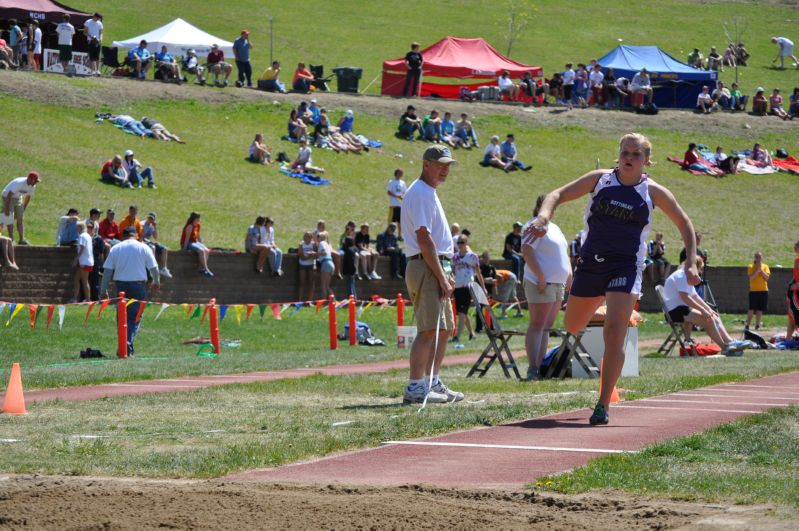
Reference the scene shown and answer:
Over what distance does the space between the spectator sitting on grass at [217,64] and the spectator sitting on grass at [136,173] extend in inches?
468

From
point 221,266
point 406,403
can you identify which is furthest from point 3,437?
point 221,266

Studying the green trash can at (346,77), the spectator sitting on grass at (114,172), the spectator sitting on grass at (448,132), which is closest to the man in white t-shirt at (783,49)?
the green trash can at (346,77)

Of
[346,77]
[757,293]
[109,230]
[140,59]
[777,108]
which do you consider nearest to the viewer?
[109,230]

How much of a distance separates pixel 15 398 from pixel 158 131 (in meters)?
28.7

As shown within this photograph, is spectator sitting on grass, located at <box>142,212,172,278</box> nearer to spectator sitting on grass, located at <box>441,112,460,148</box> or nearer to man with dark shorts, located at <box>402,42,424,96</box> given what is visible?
spectator sitting on grass, located at <box>441,112,460,148</box>

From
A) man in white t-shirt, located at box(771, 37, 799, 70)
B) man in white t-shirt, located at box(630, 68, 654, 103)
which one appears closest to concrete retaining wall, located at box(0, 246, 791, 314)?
man in white t-shirt, located at box(630, 68, 654, 103)

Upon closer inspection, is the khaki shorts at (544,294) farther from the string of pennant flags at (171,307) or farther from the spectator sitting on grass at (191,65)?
the spectator sitting on grass at (191,65)

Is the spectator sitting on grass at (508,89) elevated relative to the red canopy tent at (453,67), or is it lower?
lower

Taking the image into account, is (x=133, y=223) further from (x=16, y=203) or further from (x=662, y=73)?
(x=662, y=73)

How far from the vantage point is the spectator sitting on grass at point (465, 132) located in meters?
44.9

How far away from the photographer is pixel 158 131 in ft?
127

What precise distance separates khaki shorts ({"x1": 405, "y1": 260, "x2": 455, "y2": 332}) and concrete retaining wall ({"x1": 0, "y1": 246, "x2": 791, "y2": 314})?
50.7 ft

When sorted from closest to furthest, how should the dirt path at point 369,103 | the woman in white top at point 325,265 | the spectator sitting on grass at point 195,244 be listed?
the spectator sitting on grass at point 195,244
the woman in white top at point 325,265
the dirt path at point 369,103

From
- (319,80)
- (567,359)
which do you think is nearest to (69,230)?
(567,359)
